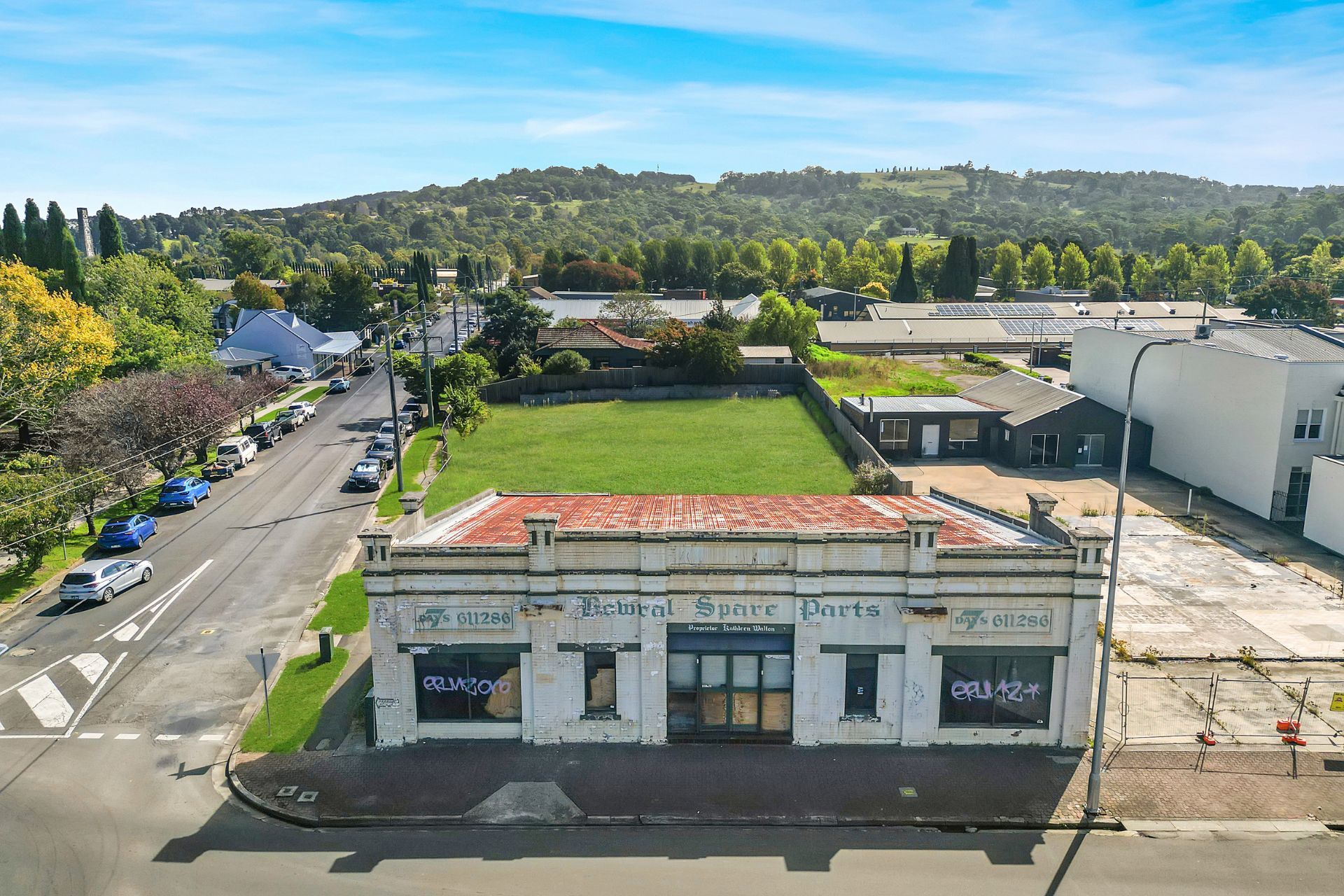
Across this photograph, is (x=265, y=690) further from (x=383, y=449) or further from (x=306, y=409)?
(x=306, y=409)

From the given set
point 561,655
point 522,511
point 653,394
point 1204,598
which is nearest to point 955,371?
point 653,394

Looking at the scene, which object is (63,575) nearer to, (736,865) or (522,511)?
(522,511)

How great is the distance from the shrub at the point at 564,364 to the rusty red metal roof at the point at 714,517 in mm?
43121

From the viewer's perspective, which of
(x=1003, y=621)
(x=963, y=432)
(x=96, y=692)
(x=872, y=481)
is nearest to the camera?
(x=1003, y=621)

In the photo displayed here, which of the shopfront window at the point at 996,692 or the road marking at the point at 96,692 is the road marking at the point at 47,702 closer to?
the road marking at the point at 96,692

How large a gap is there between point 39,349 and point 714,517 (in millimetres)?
43743

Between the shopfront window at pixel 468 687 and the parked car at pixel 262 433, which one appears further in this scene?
the parked car at pixel 262 433

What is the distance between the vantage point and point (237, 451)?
51344 mm

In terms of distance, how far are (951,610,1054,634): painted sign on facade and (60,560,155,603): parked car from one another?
30.6 metres

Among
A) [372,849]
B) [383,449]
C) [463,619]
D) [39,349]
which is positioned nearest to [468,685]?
[463,619]

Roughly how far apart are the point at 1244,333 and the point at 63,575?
62.0m

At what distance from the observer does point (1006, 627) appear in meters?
21.3

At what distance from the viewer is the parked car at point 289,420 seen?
60.9 meters

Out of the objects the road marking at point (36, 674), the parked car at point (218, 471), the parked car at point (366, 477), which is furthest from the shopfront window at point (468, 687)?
the parked car at point (218, 471)
